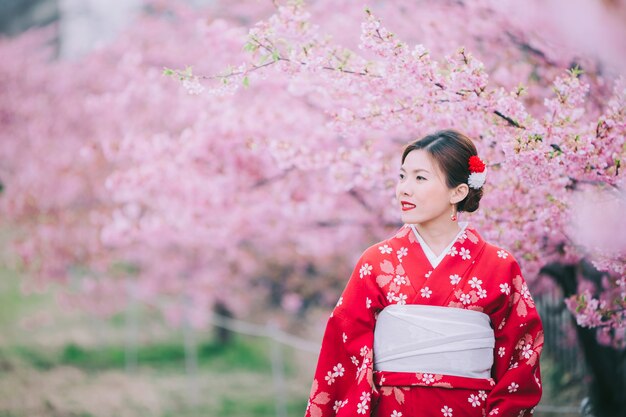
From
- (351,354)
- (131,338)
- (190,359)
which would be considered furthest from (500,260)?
(131,338)

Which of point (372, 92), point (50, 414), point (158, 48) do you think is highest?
point (158, 48)

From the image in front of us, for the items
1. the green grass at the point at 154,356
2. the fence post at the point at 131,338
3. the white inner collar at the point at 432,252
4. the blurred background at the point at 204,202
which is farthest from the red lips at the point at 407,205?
the fence post at the point at 131,338

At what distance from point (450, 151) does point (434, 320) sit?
54 centimetres

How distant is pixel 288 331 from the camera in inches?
400

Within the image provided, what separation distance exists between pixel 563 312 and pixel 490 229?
262cm

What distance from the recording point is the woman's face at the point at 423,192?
94.0 inches

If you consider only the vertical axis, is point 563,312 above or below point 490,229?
below

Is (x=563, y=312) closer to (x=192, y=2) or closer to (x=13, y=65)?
(x=192, y=2)

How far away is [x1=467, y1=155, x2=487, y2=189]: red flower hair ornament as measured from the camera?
242 centimetres

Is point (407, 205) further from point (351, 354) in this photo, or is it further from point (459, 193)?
point (351, 354)

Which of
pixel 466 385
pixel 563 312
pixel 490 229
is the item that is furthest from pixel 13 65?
pixel 466 385

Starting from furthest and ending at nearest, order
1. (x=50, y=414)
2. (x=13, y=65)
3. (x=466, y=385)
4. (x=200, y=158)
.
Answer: (x=13, y=65) < (x=50, y=414) < (x=200, y=158) < (x=466, y=385)

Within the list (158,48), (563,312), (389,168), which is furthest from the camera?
(158,48)

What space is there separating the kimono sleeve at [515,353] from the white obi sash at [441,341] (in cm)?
4
